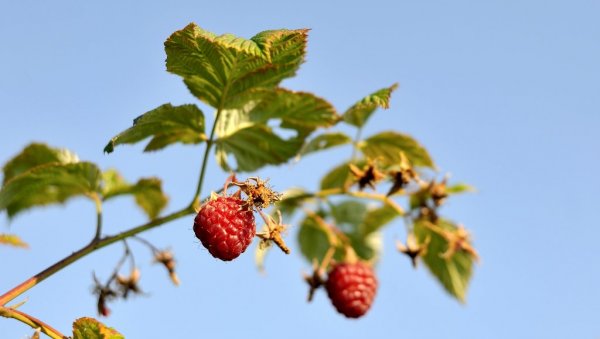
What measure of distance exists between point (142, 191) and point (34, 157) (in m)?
0.57

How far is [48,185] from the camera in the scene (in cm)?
355

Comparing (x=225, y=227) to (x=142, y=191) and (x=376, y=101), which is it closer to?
(x=376, y=101)

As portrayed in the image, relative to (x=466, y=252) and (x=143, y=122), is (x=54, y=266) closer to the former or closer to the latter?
(x=143, y=122)

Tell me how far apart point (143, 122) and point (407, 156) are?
62.6 inches

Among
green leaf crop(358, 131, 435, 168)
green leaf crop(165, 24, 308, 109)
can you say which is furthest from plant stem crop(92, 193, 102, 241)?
green leaf crop(358, 131, 435, 168)

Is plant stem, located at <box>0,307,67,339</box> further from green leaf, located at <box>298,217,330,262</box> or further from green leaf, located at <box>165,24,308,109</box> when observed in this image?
green leaf, located at <box>298,217,330,262</box>

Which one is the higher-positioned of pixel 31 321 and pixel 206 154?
pixel 206 154

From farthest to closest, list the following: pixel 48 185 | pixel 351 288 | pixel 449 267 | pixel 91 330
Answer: pixel 449 267
pixel 351 288
pixel 48 185
pixel 91 330

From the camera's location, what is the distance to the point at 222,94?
3240 millimetres

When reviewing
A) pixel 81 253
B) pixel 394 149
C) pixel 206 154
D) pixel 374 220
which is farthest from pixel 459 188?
pixel 81 253

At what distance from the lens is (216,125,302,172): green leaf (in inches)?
140

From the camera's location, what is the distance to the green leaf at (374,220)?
492cm

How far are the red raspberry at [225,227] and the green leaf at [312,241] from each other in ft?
7.16

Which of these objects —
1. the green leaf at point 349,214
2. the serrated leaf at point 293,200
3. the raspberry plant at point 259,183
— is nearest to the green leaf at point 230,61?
the raspberry plant at point 259,183
